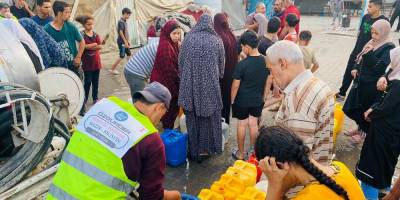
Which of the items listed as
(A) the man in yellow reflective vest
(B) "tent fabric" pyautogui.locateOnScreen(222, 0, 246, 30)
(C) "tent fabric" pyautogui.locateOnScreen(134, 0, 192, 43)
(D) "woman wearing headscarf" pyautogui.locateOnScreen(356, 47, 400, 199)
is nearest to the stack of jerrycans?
(A) the man in yellow reflective vest

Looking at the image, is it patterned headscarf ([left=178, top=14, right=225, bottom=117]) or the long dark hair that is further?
patterned headscarf ([left=178, top=14, right=225, bottom=117])

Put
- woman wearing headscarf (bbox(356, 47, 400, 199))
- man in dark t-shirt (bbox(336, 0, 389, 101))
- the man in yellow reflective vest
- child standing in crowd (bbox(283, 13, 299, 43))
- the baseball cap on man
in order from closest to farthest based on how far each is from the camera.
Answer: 1. the man in yellow reflective vest
2. the baseball cap on man
3. woman wearing headscarf (bbox(356, 47, 400, 199))
4. man in dark t-shirt (bbox(336, 0, 389, 101))
5. child standing in crowd (bbox(283, 13, 299, 43))

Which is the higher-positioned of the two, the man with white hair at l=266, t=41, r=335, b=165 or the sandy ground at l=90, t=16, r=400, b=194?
the man with white hair at l=266, t=41, r=335, b=165

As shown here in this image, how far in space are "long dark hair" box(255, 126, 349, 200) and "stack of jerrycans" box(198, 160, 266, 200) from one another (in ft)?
3.78

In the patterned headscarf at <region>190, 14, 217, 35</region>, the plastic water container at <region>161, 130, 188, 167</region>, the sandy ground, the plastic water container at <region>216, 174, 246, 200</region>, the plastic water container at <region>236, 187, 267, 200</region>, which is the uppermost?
the patterned headscarf at <region>190, 14, 217, 35</region>

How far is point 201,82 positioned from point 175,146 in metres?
0.85

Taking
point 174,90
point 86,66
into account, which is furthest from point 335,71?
point 86,66

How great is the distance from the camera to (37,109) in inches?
106

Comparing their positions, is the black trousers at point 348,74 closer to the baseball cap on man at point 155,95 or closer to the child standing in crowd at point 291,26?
the child standing in crowd at point 291,26

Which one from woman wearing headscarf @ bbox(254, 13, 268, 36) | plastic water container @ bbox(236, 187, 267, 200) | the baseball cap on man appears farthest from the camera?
woman wearing headscarf @ bbox(254, 13, 268, 36)

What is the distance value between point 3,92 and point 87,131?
989 millimetres

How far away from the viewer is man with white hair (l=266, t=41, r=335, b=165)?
2355 millimetres

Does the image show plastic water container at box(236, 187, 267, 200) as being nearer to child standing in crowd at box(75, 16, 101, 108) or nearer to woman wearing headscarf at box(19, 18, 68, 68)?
woman wearing headscarf at box(19, 18, 68, 68)

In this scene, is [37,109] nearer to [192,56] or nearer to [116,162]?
[116,162]
